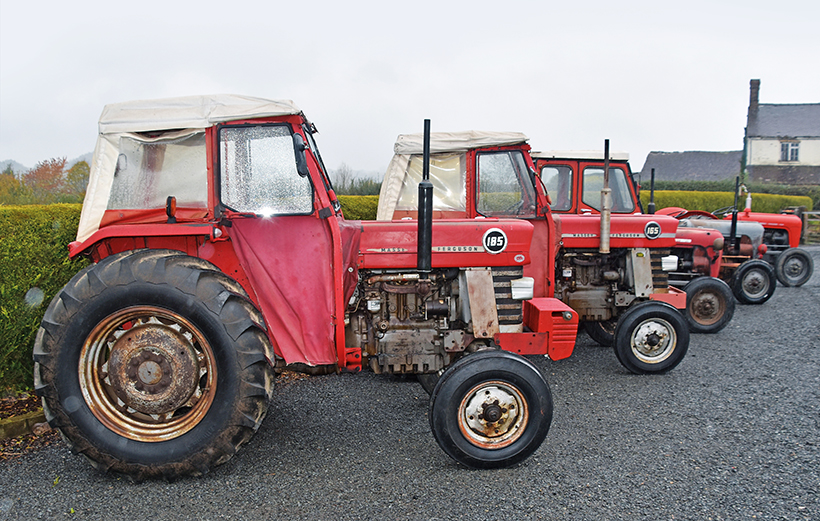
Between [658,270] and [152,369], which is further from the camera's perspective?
[658,270]

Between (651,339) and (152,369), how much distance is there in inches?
184

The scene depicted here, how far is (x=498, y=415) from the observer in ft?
11.1

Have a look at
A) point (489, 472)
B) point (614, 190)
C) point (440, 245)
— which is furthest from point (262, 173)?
point (614, 190)

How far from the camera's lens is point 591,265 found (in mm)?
6484

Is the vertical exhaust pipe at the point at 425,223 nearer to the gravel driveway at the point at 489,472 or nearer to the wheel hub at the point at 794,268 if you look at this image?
the gravel driveway at the point at 489,472

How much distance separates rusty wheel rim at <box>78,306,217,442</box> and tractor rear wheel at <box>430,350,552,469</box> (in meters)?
1.41

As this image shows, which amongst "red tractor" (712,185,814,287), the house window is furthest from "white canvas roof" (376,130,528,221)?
the house window

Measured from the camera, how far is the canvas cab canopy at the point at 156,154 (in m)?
3.39

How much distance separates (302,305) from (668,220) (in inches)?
193

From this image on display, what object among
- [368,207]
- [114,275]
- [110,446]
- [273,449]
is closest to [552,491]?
[273,449]

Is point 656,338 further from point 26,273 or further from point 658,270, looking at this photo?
point 26,273

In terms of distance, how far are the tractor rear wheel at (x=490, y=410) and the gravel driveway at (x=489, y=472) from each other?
5.8 inches

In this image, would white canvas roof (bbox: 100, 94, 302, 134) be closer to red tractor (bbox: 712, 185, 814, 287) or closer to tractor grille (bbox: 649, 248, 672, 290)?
tractor grille (bbox: 649, 248, 672, 290)

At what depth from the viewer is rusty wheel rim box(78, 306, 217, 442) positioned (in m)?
3.21
